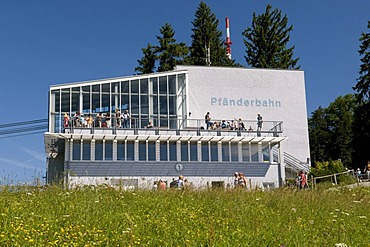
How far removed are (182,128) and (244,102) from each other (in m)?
6.90

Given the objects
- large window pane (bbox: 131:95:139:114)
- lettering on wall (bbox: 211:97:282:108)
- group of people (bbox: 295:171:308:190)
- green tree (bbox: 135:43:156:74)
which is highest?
green tree (bbox: 135:43:156:74)

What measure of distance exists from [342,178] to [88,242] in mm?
27417

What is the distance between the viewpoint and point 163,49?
57594mm

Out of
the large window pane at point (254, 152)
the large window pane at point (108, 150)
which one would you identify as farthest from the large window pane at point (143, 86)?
the large window pane at point (254, 152)

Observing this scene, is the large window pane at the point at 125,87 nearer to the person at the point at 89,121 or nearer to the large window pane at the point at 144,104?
the large window pane at the point at 144,104

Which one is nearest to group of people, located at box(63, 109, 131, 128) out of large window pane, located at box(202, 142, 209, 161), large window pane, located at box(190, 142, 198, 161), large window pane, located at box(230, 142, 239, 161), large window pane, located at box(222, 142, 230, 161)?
large window pane, located at box(190, 142, 198, 161)

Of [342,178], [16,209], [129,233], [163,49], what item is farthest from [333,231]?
[163,49]

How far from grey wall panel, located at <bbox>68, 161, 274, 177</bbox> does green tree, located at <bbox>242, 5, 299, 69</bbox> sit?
21917 millimetres

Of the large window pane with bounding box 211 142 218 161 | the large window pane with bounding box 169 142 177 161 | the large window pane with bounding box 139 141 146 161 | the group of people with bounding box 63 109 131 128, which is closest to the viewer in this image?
the group of people with bounding box 63 109 131 128

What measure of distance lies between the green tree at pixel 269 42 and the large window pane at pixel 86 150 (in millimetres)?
27123

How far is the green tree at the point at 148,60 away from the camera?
188 feet

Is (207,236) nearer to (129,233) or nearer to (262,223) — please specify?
(129,233)

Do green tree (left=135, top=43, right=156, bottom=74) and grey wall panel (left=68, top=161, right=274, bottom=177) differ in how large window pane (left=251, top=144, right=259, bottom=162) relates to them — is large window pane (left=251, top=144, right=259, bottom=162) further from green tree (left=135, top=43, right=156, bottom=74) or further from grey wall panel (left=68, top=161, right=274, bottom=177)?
green tree (left=135, top=43, right=156, bottom=74)

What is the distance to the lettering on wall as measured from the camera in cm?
4384
